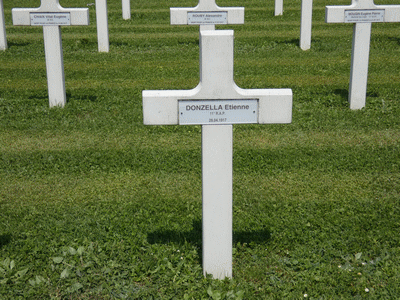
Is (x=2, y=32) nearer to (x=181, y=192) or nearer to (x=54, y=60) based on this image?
(x=54, y=60)

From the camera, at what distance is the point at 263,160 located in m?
5.95

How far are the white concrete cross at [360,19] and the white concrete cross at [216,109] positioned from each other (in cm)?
420

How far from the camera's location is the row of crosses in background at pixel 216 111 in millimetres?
3455

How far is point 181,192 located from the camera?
519cm

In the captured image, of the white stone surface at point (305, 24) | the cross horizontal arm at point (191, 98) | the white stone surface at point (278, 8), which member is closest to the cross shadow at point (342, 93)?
the white stone surface at point (305, 24)

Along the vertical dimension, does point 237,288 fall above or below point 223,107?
below

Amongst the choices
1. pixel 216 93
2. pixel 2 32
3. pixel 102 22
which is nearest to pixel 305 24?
pixel 102 22

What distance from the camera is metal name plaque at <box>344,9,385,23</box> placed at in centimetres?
728

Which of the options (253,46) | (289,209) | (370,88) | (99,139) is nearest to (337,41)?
(253,46)

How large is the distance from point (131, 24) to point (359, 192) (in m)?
10.2

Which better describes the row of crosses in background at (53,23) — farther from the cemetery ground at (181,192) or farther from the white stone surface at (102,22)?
the white stone surface at (102,22)

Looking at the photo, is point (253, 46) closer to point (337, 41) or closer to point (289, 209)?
point (337, 41)

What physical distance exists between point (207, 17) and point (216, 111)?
5.80 metres

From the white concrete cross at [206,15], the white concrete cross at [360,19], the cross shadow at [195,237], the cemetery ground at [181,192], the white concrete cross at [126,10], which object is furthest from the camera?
the white concrete cross at [126,10]
